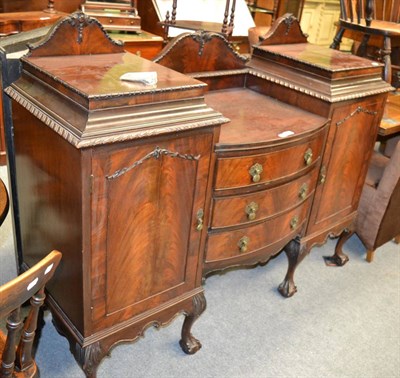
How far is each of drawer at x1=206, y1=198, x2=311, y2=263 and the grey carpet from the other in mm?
479

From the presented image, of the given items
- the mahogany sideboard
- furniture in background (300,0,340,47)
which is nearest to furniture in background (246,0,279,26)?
furniture in background (300,0,340,47)

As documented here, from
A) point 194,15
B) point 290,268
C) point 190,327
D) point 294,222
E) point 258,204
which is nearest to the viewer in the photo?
point 258,204

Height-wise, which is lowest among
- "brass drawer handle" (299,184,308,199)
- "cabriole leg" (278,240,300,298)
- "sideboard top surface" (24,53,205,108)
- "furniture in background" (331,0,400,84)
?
"cabriole leg" (278,240,300,298)

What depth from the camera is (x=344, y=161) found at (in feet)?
7.38

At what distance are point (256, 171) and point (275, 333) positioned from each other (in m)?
0.91

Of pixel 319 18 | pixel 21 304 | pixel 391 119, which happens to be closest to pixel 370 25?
pixel 391 119

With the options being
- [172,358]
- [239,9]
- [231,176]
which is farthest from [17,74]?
[239,9]

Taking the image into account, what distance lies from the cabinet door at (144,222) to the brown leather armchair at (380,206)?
132 cm

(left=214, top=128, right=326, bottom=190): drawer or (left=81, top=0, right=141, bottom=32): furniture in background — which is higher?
(left=81, top=0, right=141, bottom=32): furniture in background

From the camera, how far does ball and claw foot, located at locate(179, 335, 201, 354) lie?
2.05 metres

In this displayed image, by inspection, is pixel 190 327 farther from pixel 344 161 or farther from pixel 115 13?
pixel 115 13

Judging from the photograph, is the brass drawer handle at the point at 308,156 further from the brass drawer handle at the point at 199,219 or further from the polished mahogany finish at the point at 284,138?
the brass drawer handle at the point at 199,219

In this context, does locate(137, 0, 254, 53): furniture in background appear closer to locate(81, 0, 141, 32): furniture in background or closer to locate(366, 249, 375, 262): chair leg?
locate(81, 0, 141, 32): furniture in background

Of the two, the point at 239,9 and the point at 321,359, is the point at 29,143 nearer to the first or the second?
the point at 321,359
